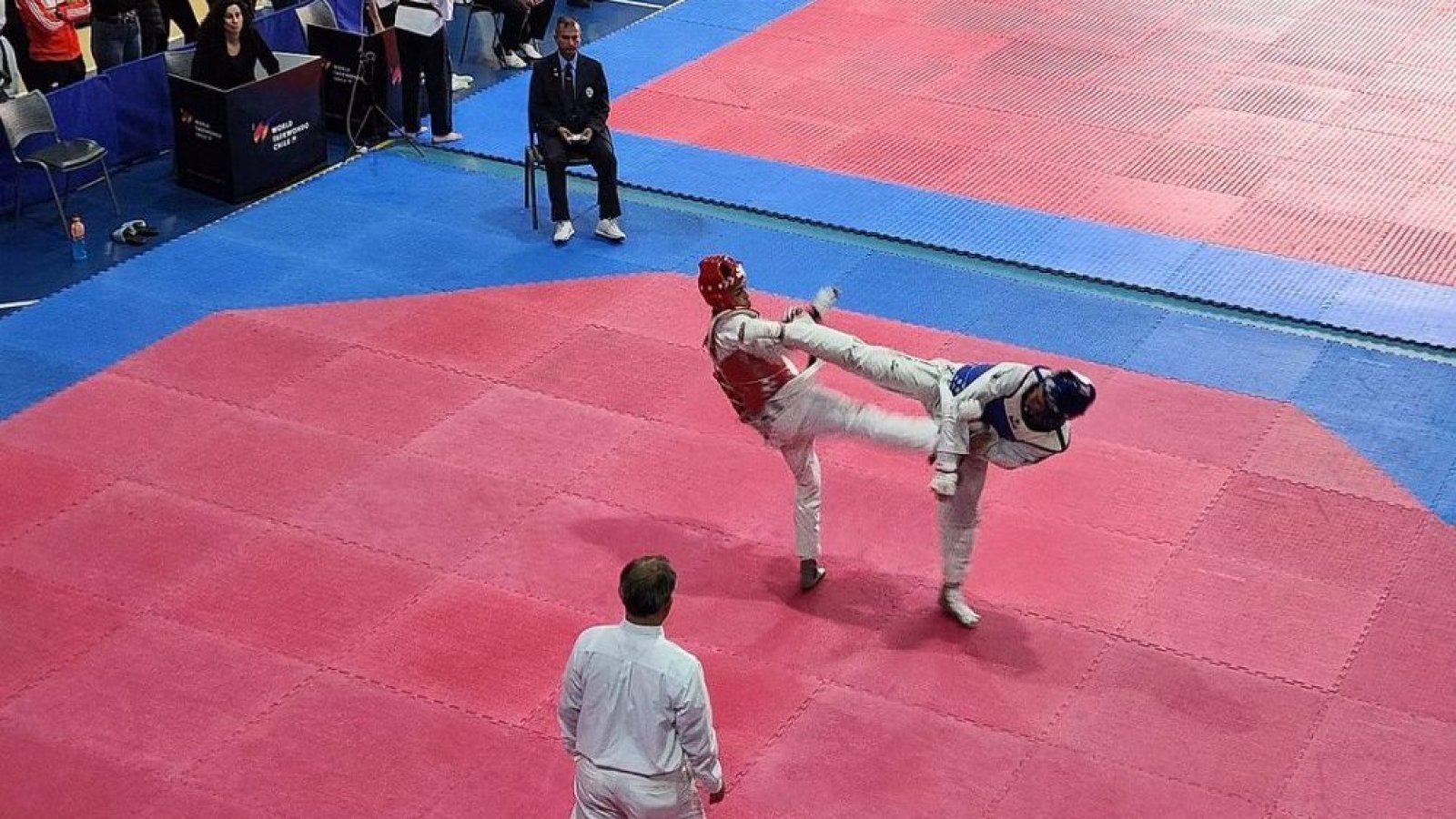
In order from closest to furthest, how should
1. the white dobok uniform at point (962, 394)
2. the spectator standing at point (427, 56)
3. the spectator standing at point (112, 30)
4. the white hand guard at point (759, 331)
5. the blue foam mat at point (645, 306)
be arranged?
the white dobok uniform at point (962, 394)
the white hand guard at point (759, 331)
the blue foam mat at point (645, 306)
the spectator standing at point (112, 30)
the spectator standing at point (427, 56)

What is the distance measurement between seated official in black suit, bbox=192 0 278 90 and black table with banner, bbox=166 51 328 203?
0.17m

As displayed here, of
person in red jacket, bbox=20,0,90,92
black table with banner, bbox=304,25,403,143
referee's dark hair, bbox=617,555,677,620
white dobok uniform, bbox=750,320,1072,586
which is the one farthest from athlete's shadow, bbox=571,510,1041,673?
person in red jacket, bbox=20,0,90,92

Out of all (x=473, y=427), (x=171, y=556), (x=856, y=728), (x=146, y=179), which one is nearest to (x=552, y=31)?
(x=146, y=179)

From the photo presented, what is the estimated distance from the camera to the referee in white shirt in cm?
620

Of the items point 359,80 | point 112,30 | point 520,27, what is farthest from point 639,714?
point 520,27

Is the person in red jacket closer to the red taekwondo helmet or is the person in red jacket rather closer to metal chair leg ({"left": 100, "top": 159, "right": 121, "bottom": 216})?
metal chair leg ({"left": 100, "top": 159, "right": 121, "bottom": 216})

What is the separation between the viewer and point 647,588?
6.16 m

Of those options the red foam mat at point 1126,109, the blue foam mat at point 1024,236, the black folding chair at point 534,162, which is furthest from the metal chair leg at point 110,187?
the red foam mat at point 1126,109

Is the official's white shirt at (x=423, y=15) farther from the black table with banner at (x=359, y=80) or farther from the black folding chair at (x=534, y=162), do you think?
the black folding chair at (x=534, y=162)

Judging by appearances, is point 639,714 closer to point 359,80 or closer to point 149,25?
point 359,80

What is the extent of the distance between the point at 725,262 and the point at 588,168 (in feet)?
21.9

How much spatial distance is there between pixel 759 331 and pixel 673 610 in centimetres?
170

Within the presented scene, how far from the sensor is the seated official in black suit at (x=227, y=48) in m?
14.1

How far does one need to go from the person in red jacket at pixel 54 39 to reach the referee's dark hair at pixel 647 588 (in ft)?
33.9
